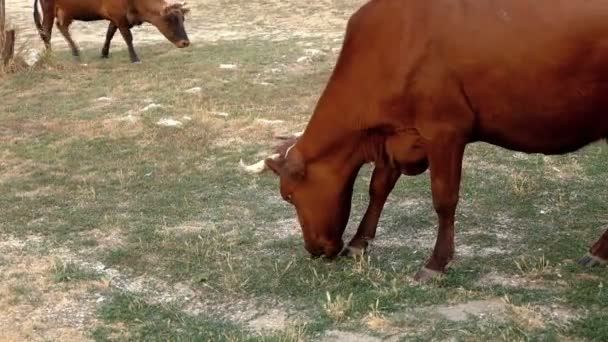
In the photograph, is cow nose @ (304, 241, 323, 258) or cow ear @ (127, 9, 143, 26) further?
cow ear @ (127, 9, 143, 26)

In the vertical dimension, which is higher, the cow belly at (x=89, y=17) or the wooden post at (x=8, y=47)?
the wooden post at (x=8, y=47)

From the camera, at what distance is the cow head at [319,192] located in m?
4.75

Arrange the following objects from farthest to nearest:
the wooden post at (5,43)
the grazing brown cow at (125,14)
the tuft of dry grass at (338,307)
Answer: the grazing brown cow at (125,14), the wooden post at (5,43), the tuft of dry grass at (338,307)

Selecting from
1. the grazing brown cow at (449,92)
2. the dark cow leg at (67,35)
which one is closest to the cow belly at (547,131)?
the grazing brown cow at (449,92)

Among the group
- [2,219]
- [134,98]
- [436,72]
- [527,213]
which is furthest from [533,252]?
[134,98]

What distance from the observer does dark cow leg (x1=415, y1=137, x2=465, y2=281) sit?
4.39 m

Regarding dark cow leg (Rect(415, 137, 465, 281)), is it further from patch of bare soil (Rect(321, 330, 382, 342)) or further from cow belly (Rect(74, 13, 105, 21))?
cow belly (Rect(74, 13, 105, 21))

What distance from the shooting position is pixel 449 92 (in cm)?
432

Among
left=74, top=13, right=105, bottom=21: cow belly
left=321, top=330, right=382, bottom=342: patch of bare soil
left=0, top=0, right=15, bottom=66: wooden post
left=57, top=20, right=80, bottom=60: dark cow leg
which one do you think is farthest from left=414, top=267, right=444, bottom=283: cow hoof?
left=74, top=13, right=105, bottom=21: cow belly

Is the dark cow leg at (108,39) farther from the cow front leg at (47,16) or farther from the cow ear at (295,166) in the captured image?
the cow ear at (295,166)

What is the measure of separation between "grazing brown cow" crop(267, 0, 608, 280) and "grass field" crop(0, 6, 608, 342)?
0.43 metres

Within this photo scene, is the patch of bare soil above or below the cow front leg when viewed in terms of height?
above

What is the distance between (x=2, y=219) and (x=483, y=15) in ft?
12.2

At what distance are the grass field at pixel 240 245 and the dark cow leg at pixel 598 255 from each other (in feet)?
0.22
